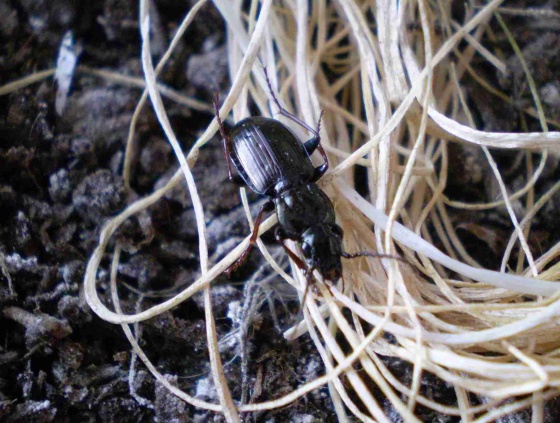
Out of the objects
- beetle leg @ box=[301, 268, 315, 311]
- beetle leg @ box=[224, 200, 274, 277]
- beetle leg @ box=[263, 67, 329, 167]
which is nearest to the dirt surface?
beetle leg @ box=[224, 200, 274, 277]

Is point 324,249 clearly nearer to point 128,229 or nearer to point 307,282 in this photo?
point 307,282

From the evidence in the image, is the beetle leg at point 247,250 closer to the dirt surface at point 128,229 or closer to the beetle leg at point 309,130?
the dirt surface at point 128,229

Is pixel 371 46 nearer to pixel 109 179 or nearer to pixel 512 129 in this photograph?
pixel 512 129

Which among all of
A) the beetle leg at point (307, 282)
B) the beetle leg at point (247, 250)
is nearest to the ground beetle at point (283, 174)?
the beetle leg at point (247, 250)

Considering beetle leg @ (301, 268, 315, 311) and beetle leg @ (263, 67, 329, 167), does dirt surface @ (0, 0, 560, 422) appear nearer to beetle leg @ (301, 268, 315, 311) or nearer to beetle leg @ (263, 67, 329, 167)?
beetle leg @ (301, 268, 315, 311)

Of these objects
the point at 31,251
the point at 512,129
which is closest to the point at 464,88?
the point at 512,129
